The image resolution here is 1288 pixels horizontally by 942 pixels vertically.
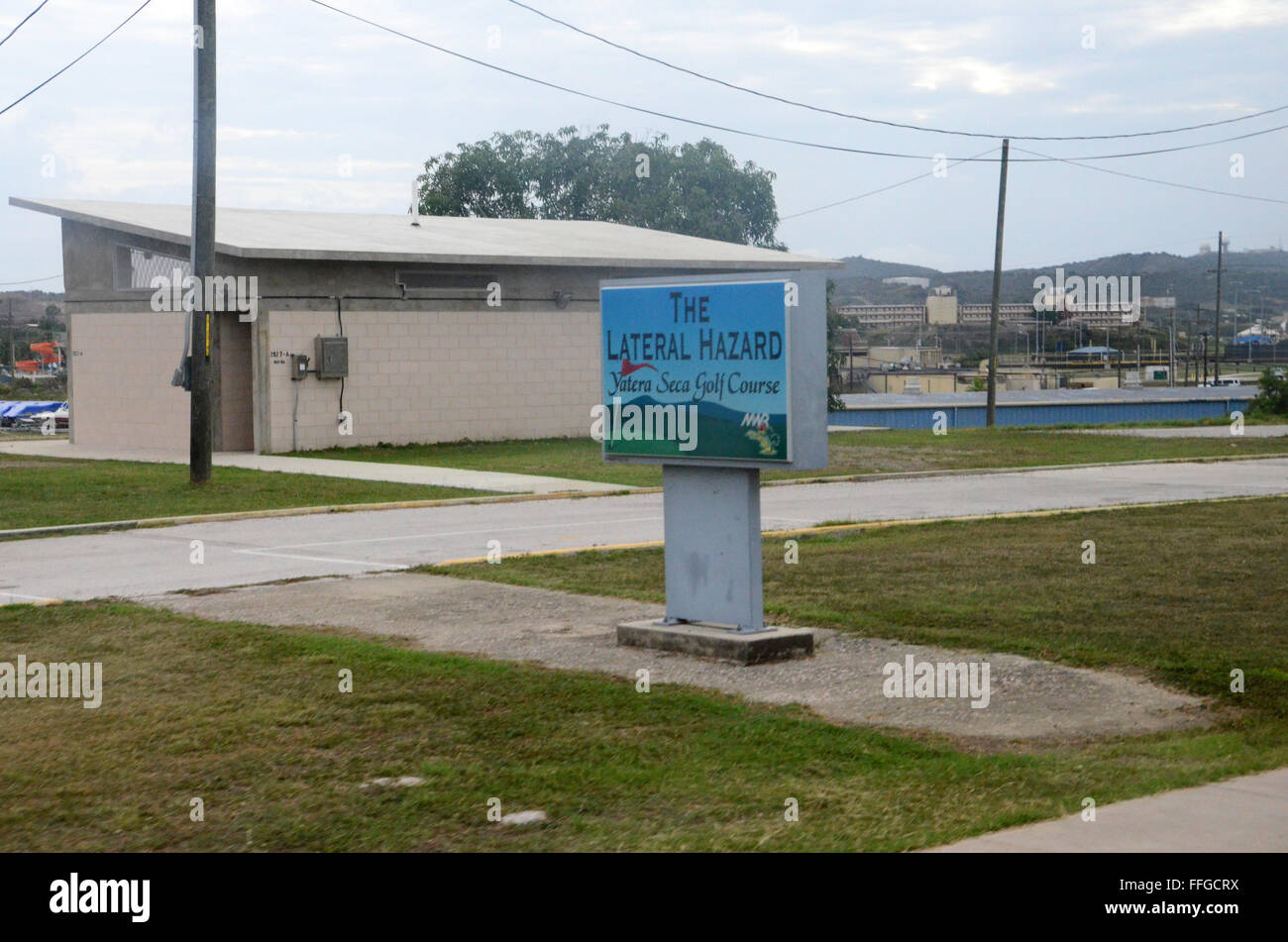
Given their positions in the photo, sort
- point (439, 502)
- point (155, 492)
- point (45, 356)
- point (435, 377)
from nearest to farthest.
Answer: point (439, 502), point (155, 492), point (435, 377), point (45, 356)

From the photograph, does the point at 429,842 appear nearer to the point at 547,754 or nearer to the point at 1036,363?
the point at 547,754

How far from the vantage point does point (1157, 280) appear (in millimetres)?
132500

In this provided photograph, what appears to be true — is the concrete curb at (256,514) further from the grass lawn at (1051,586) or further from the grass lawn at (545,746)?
the grass lawn at (545,746)

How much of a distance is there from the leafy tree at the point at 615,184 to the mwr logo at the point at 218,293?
40.3 m

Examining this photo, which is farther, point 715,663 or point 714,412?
point 714,412

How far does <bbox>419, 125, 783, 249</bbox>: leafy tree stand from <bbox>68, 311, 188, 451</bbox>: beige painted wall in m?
38.6

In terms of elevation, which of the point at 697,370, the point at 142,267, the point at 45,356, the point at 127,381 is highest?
the point at 45,356

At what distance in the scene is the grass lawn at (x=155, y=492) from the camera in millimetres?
18859

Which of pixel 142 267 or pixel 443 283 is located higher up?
pixel 142 267

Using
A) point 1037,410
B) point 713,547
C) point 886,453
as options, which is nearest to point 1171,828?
point 713,547

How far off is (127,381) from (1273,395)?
3735 centimetres

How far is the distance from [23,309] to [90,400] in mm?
142976

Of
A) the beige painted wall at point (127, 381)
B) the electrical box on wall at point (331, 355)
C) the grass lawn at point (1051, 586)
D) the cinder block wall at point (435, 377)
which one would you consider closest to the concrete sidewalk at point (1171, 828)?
the grass lawn at point (1051, 586)

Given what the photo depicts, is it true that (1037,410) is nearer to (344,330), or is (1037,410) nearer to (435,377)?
(435,377)
